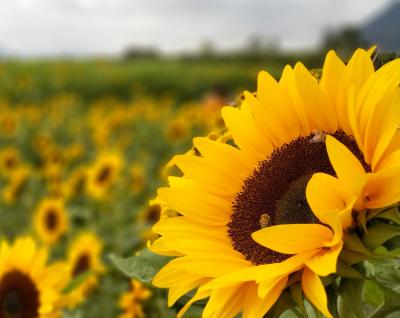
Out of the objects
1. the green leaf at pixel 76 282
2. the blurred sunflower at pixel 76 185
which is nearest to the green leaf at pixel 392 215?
the green leaf at pixel 76 282

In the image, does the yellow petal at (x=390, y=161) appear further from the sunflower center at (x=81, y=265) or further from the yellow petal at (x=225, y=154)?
the sunflower center at (x=81, y=265)

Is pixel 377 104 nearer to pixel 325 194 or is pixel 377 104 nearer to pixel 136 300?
pixel 325 194

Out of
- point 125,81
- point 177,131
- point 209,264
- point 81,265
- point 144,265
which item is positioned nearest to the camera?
point 209,264

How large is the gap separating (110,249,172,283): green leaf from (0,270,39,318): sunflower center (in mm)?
705

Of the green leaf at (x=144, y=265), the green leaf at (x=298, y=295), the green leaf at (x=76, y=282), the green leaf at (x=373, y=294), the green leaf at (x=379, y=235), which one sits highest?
the green leaf at (x=76, y=282)

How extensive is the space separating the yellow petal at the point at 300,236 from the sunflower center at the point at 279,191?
131mm

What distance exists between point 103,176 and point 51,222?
506 mm

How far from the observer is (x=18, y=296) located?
200 centimetres

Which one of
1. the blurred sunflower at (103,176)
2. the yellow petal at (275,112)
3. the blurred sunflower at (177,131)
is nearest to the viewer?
the yellow petal at (275,112)

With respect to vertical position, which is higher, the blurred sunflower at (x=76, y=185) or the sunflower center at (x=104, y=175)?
the blurred sunflower at (x=76, y=185)

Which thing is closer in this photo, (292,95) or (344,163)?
(344,163)

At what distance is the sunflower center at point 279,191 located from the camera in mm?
1127

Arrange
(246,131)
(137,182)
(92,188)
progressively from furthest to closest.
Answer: (137,182)
(92,188)
(246,131)

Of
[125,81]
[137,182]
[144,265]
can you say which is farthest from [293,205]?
[125,81]
